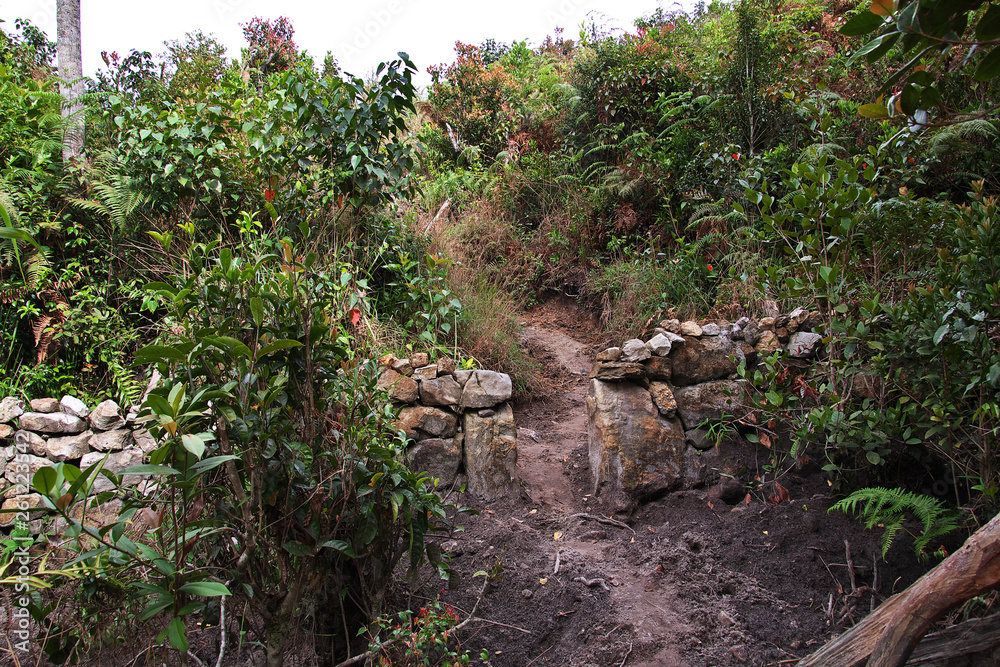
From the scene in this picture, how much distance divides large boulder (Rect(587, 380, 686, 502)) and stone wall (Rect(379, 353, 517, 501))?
63 cm

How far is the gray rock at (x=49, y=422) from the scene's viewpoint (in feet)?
12.5

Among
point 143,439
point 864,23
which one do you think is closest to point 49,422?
point 143,439

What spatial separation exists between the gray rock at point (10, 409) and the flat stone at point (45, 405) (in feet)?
0.27

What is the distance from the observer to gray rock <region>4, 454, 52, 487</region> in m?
3.61

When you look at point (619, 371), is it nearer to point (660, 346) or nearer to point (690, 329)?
point (660, 346)

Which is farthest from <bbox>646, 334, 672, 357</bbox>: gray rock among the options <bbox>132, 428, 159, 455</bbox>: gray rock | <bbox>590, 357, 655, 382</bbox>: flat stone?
<bbox>132, 428, 159, 455</bbox>: gray rock

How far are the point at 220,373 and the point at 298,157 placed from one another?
315cm

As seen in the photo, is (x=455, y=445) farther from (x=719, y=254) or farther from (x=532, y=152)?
(x=532, y=152)

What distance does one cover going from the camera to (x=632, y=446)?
3.69 m

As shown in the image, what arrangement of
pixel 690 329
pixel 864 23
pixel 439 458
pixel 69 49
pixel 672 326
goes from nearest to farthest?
pixel 864 23
pixel 439 458
pixel 690 329
pixel 672 326
pixel 69 49

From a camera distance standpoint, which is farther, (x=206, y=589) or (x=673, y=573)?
(x=673, y=573)

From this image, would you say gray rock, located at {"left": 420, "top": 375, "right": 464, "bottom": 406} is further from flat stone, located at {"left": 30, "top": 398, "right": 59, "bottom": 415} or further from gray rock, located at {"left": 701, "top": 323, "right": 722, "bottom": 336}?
flat stone, located at {"left": 30, "top": 398, "right": 59, "bottom": 415}

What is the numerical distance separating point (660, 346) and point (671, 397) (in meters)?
0.37

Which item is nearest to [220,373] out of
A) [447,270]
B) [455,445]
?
[455,445]
